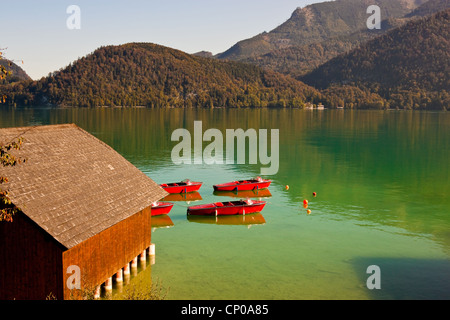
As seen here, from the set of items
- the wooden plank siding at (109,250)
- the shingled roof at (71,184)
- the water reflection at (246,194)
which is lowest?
the water reflection at (246,194)

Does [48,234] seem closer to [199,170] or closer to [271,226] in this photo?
[271,226]

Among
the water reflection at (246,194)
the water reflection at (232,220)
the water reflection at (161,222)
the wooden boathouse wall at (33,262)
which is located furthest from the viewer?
→ the water reflection at (246,194)

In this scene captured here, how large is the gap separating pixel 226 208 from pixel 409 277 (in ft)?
52.1

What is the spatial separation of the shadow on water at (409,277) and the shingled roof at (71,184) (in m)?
13.0

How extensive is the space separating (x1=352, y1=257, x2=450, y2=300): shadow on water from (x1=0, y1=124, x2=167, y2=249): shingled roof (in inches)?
513

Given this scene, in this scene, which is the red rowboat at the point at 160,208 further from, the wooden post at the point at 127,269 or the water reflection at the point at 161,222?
the wooden post at the point at 127,269

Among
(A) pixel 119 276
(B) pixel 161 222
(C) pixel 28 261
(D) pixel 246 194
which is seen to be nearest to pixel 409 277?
(A) pixel 119 276

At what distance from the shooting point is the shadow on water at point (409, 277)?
2450cm

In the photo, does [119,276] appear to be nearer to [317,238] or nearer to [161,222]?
[161,222]

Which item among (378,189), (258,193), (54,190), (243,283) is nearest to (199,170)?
(258,193)

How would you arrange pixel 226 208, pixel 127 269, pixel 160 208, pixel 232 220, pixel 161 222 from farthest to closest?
pixel 232 220
pixel 226 208
pixel 160 208
pixel 161 222
pixel 127 269

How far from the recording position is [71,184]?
20750 mm

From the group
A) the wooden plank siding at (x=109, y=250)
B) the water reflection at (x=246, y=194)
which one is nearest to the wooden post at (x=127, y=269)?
the wooden plank siding at (x=109, y=250)
